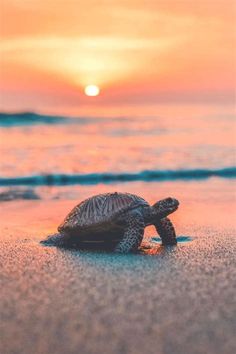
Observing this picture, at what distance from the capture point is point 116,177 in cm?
1335

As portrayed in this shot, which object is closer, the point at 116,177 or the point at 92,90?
the point at 116,177

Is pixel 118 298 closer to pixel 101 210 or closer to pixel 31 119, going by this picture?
pixel 101 210

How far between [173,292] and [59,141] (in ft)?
53.5

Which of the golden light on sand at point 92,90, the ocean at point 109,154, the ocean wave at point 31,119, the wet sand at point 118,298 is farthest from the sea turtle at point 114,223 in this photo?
the golden light on sand at point 92,90

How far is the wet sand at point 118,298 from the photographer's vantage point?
363 centimetres

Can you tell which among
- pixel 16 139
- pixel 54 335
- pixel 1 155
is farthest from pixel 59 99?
pixel 54 335

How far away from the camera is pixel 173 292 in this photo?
15.0ft

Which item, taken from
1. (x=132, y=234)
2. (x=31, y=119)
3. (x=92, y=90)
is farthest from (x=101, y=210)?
(x=92, y=90)

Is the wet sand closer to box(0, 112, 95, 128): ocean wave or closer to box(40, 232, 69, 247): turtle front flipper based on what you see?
box(40, 232, 69, 247): turtle front flipper

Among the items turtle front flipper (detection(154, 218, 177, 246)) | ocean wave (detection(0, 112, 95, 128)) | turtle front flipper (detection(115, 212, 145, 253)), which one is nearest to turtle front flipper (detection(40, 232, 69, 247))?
turtle front flipper (detection(115, 212, 145, 253))

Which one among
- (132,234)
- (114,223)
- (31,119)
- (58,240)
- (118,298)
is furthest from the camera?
(31,119)

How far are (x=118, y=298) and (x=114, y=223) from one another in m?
1.79

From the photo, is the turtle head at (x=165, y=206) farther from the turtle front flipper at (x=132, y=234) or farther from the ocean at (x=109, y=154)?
the ocean at (x=109, y=154)

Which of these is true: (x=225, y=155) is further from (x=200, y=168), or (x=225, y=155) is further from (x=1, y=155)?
(x=1, y=155)
